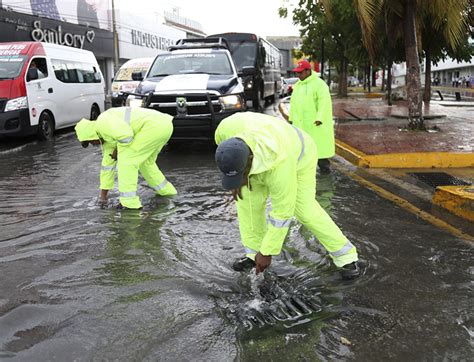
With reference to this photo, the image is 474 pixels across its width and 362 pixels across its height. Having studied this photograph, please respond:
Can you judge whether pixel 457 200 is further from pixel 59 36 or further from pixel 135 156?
pixel 59 36

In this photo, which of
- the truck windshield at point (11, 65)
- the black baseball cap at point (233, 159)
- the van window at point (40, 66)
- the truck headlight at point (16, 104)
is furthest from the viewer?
the van window at point (40, 66)

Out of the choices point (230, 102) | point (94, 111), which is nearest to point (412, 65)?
point (230, 102)

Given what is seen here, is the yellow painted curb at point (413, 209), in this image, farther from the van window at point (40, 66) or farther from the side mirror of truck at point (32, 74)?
the van window at point (40, 66)

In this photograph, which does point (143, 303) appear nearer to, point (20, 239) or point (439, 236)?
point (20, 239)

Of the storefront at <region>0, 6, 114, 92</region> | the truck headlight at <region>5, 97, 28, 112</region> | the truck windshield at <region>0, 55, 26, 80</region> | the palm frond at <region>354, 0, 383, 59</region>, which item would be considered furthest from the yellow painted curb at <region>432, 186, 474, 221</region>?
the storefront at <region>0, 6, 114, 92</region>

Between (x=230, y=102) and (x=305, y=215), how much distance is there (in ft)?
17.9

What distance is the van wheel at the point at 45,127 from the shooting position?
Result: 11.1 m

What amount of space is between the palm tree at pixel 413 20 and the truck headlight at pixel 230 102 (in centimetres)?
285

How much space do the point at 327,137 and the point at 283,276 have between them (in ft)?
12.9

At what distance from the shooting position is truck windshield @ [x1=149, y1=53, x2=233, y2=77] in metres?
9.73

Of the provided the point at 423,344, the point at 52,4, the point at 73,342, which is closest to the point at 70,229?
the point at 73,342

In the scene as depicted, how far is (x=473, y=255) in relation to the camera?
13.5ft

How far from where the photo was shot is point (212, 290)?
137 inches

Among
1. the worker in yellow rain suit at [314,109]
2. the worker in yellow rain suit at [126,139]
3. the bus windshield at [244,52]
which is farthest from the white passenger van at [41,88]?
the bus windshield at [244,52]
